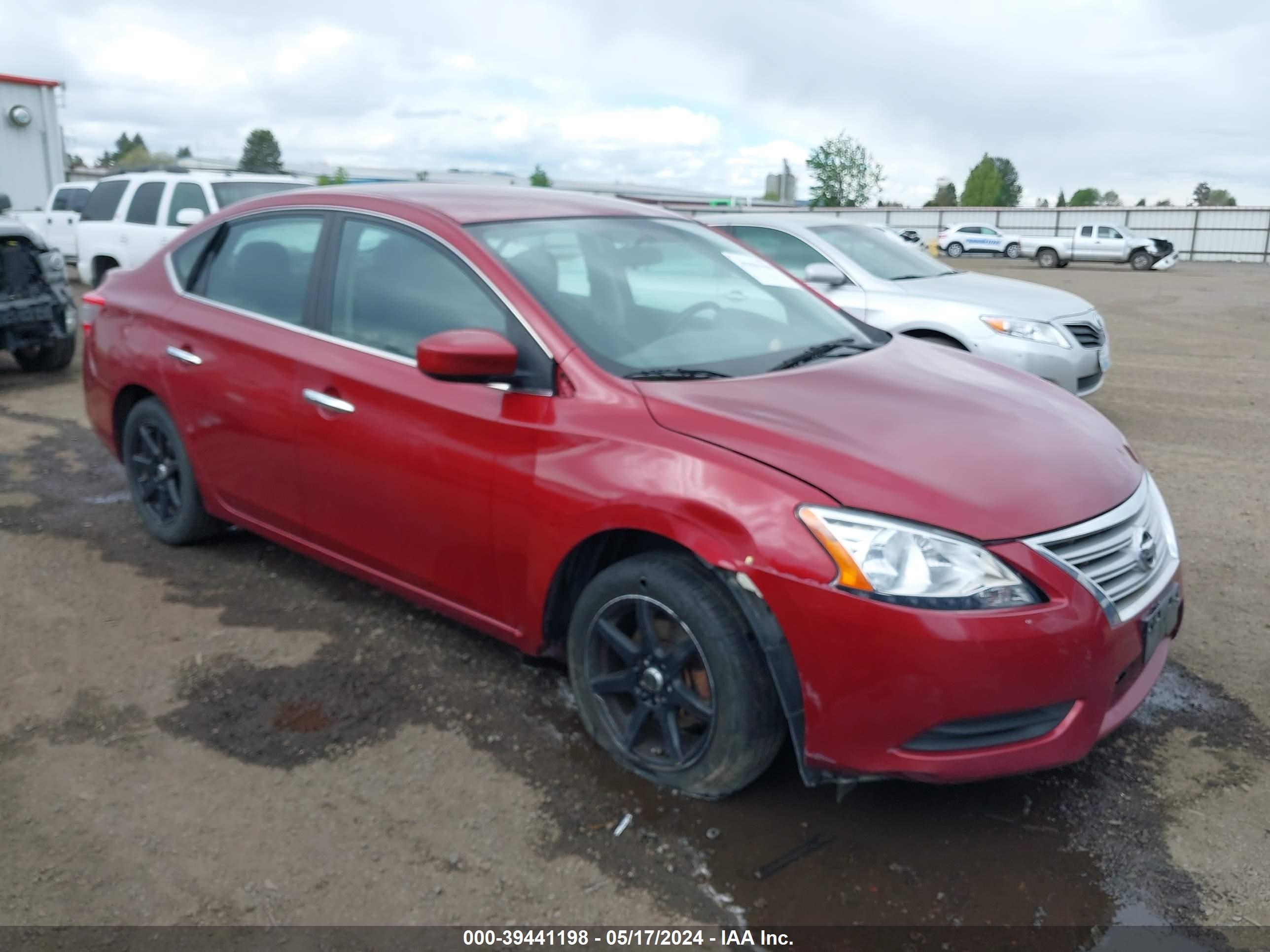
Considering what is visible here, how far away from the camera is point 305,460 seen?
396cm

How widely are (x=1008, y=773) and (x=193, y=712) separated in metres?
2.50

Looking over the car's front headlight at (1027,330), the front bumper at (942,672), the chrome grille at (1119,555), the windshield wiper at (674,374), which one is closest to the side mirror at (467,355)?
the windshield wiper at (674,374)

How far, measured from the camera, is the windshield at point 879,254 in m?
8.41

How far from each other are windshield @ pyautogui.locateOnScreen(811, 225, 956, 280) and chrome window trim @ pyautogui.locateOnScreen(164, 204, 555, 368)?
4.99m

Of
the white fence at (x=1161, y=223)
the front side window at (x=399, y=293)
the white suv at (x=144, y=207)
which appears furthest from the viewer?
the white fence at (x=1161, y=223)

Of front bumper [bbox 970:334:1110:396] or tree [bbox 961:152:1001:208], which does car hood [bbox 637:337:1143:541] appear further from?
tree [bbox 961:152:1001:208]

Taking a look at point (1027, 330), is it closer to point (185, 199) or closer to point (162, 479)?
point (162, 479)

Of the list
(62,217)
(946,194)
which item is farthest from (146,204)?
(946,194)

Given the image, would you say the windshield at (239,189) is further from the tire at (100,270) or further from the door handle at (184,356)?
the door handle at (184,356)

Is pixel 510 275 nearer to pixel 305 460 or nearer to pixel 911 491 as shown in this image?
pixel 305 460

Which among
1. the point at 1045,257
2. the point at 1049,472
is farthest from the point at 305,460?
the point at 1045,257

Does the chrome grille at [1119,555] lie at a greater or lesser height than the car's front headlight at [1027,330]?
lesser

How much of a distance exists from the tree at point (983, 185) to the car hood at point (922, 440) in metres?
103

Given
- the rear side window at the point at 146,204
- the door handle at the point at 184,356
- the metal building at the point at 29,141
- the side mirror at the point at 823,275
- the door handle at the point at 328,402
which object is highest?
the metal building at the point at 29,141
